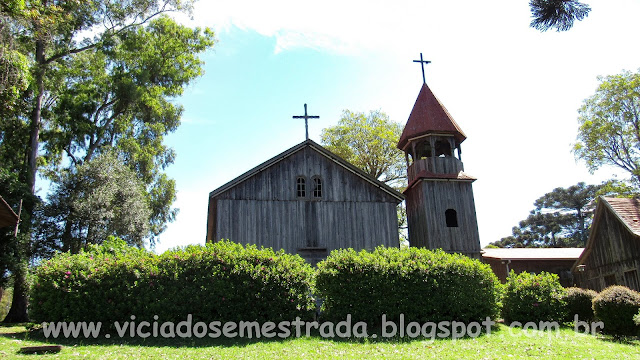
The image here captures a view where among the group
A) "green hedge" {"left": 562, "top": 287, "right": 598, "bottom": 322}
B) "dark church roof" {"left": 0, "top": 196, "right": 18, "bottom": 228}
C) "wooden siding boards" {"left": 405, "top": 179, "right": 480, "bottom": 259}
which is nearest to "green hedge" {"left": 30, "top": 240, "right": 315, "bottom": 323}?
"dark church roof" {"left": 0, "top": 196, "right": 18, "bottom": 228}

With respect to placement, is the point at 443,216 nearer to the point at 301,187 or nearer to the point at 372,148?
the point at 301,187

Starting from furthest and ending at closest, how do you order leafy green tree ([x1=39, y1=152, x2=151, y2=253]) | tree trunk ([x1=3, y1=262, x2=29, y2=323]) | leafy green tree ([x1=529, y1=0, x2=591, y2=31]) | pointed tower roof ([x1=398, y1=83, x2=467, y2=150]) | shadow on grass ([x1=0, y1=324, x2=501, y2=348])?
1. leafy green tree ([x1=39, y1=152, x2=151, y2=253])
2. pointed tower roof ([x1=398, y1=83, x2=467, y2=150])
3. tree trunk ([x1=3, y1=262, x2=29, y2=323])
4. shadow on grass ([x1=0, y1=324, x2=501, y2=348])
5. leafy green tree ([x1=529, y1=0, x2=591, y2=31])

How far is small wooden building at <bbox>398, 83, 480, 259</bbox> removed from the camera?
22391 mm

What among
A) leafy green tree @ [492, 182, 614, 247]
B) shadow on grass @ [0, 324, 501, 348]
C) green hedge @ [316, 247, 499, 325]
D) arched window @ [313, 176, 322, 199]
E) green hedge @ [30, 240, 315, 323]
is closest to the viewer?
shadow on grass @ [0, 324, 501, 348]

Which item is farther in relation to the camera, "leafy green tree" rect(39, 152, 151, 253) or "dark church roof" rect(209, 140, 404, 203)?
"leafy green tree" rect(39, 152, 151, 253)

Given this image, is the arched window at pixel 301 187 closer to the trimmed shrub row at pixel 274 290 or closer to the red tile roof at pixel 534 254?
the trimmed shrub row at pixel 274 290

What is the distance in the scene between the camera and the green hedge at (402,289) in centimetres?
1384

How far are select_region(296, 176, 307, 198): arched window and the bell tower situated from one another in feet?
20.3

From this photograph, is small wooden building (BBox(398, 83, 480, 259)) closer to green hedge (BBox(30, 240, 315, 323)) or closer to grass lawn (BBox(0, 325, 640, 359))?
grass lawn (BBox(0, 325, 640, 359))

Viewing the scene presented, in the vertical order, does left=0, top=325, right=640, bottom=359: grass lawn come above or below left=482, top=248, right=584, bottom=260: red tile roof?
below

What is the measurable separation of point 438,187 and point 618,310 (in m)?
11.1

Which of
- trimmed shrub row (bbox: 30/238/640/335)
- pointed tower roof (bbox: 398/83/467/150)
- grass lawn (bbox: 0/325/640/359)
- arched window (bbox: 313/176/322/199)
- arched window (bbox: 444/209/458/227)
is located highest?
pointed tower roof (bbox: 398/83/467/150)

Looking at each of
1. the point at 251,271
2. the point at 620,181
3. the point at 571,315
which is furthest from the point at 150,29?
the point at 620,181

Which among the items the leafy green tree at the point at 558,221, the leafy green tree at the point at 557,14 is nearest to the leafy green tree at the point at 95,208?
the leafy green tree at the point at 557,14
